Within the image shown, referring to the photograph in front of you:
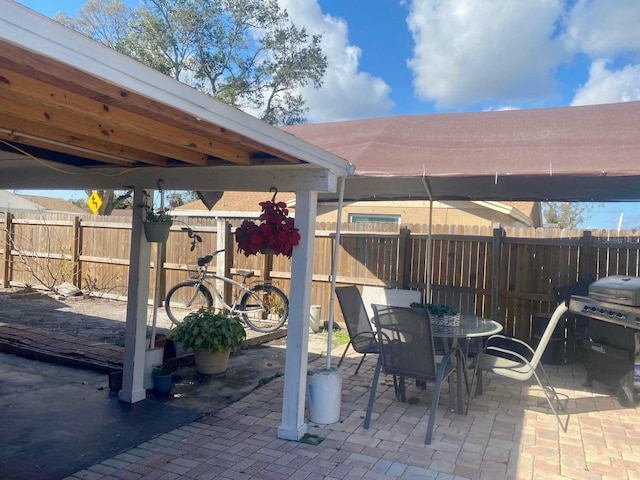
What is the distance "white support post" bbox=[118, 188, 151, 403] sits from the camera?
387 cm

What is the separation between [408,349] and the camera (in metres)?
3.56

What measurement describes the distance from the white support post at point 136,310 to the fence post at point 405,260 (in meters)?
3.85

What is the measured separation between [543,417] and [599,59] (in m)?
12.1

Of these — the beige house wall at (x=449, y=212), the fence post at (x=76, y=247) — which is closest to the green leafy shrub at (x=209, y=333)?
the fence post at (x=76, y=247)

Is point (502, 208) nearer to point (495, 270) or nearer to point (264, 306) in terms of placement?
point (495, 270)

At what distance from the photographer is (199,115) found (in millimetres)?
2180

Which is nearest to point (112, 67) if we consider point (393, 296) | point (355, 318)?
point (355, 318)

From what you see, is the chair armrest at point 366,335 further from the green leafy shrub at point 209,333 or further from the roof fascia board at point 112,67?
the roof fascia board at point 112,67

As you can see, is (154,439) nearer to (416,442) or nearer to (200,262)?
(416,442)

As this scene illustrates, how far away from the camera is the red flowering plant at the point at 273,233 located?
3238 millimetres

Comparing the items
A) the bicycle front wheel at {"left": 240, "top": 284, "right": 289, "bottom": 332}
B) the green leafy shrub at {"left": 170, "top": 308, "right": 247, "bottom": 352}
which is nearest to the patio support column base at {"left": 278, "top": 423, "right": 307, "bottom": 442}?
the green leafy shrub at {"left": 170, "top": 308, "right": 247, "bottom": 352}

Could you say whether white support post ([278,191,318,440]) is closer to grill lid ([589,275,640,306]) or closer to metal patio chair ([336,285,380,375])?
metal patio chair ([336,285,380,375])

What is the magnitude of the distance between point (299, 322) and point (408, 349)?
885mm

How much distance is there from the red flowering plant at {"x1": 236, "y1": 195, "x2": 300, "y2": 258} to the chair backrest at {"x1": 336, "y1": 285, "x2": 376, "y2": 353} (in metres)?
1.33
